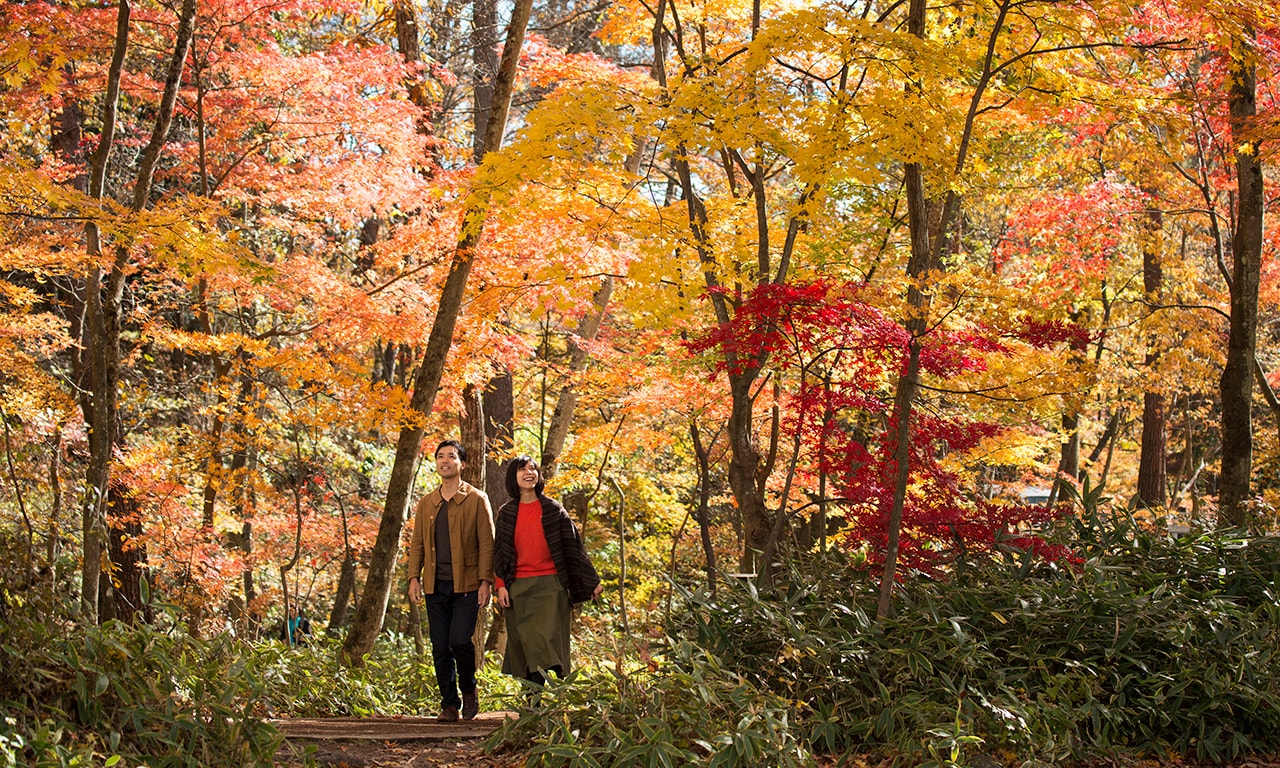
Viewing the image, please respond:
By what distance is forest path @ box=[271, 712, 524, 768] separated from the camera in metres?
4.33

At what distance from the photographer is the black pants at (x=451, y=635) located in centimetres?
547

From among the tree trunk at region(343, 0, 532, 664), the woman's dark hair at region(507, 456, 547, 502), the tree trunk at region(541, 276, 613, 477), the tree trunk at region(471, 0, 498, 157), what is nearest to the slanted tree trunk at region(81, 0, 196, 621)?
the tree trunk at region(343, 0, 532, 664)

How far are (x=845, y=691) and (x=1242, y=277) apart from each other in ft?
18.4

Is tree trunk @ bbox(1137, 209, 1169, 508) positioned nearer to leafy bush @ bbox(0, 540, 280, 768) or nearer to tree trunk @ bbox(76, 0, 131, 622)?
tree trunk @ bbox(76, 0, 131, 622)

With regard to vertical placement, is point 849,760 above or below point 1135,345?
below

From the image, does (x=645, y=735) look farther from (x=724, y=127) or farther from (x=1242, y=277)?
(x=1242, y=277)

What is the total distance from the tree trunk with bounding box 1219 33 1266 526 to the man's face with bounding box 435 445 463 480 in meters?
6.21

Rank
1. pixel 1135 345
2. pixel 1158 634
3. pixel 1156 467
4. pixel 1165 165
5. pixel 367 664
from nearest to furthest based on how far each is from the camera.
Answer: pixel 1158 634 < pixel 367 664 < pixel 1165 165 < pixel 1156 467 < pixel 1135 345

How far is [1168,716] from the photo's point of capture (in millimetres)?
4750

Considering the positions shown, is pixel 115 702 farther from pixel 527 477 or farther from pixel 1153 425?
pixel 1153 425

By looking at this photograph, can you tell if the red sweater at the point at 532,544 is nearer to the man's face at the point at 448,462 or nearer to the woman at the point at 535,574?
the woman at the point at 535,574

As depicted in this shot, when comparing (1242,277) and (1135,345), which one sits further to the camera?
(1135,345)

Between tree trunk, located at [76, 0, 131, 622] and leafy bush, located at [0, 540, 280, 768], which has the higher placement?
tree trunk, located at [76, 0, 131, 622]

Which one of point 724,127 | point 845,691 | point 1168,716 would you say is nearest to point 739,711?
point 845,691
